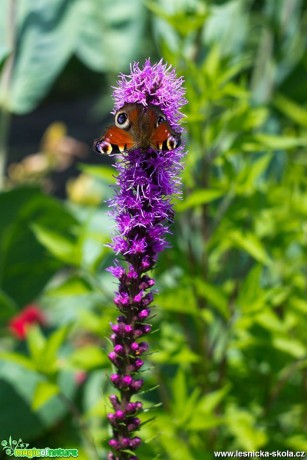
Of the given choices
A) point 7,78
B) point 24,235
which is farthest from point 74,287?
point 7,78

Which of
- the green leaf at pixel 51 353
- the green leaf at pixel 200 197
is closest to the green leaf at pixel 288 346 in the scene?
the green leaf at pixel 200 197

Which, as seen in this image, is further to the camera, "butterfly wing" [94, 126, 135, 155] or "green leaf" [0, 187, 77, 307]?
"green leaf" [0, 187, 77, 307]

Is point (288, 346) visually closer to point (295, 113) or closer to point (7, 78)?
point (295, 113)

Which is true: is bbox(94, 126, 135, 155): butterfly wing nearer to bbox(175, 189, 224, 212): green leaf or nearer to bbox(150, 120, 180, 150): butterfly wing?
bbox(150, 120, 180, 150): butterfly wing

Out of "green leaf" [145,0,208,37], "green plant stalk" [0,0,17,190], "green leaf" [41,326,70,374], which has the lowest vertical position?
"green leaf" [41,326,70,374]

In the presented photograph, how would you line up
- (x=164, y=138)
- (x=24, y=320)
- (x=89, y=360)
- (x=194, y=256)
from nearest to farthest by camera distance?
(x=164, y=138), (x=89, y=360), (x=194, y=256), (x=24, y=320)

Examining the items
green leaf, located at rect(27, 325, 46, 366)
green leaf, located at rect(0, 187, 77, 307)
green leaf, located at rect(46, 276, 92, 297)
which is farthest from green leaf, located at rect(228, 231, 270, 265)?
green leaf, located at rect(0, 187, 77, 307)

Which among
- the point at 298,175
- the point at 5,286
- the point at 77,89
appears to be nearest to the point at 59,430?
the point at 5,286
